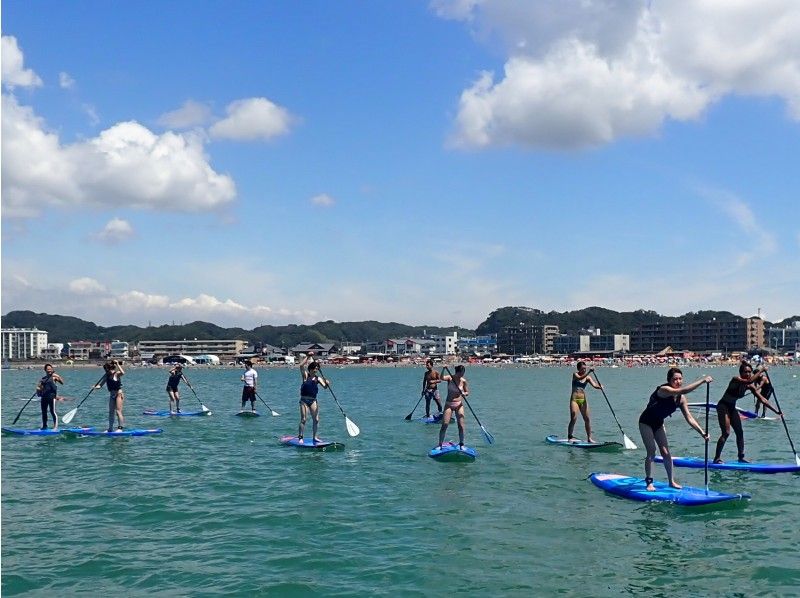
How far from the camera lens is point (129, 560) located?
33.4 ft

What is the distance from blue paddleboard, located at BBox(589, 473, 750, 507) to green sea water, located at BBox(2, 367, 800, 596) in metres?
0.20

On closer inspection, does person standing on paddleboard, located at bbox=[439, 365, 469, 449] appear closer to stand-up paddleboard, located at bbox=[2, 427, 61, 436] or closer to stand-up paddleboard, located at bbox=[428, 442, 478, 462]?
stand-up paddleboard, located at bbox=[428, 442, 478, 462]

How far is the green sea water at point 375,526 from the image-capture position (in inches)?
368

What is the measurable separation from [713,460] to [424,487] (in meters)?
7.36

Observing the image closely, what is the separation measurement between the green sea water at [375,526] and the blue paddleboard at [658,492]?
0.20 meters

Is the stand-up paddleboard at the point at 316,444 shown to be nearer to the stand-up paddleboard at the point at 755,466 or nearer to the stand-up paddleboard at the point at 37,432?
the stand-up paddleboard at the point at 755,466

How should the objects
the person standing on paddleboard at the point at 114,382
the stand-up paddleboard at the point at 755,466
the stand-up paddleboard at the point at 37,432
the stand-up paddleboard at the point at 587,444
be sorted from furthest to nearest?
the stand-up paddleboard at the point at 37,432 → the person standing on paddleboard at the point at 114,382 → the stand-up paddleboard at the point at 587,444 → the stand-up paddleboard at the point at 755,466

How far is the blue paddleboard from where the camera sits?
42.2 ft


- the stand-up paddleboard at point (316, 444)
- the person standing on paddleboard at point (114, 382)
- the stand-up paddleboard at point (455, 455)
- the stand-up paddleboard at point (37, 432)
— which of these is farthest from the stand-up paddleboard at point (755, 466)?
the stand-up paddleboard at point (37, 432)

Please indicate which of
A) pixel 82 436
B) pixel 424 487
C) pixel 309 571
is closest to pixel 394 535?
pixel 309 571

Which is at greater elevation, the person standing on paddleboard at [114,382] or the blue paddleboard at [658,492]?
the person standing on paddleboard at [114,382]

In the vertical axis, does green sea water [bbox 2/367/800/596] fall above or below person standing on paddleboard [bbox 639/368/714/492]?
below

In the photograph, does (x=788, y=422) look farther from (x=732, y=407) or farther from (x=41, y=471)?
(x=41, y=471)

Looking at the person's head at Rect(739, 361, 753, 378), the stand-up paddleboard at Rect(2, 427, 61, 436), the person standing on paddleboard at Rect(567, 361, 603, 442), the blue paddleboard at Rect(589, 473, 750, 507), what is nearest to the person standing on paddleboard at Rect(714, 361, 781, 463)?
the person's head at Rect(739, 361, 753, 378)
